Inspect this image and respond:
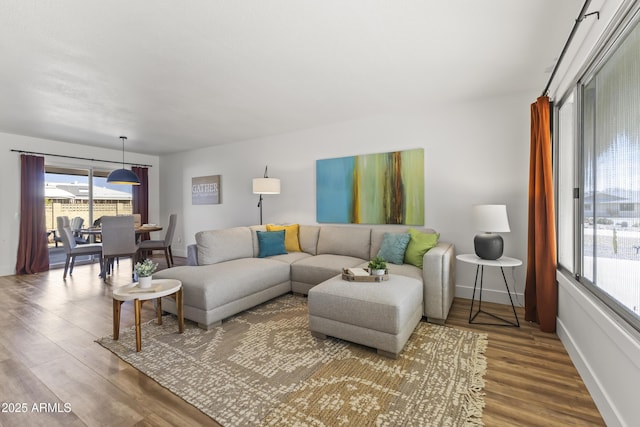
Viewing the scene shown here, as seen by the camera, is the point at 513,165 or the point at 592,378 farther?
the point at 513,165

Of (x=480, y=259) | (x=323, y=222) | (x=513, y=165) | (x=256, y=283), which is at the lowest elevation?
(x=256, y=283)

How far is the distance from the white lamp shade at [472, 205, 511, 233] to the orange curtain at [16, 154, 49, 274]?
694 centimetres

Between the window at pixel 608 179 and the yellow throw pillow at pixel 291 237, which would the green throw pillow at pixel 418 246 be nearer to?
the window at pixel 608 179

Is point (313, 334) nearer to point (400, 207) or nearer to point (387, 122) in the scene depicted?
point (400, 207)

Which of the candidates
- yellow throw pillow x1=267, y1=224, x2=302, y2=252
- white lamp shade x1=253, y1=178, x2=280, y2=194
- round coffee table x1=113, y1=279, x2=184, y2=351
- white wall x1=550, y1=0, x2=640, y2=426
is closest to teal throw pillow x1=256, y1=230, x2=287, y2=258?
yellow throw pillow x1=267, y1=224, x2=302, y2=252

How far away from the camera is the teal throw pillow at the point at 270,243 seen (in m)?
3.92

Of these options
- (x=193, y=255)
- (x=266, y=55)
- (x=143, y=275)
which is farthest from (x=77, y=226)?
(x=266, y=55)

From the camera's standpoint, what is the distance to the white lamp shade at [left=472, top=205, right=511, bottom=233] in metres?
2.64

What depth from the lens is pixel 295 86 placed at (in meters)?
3.04

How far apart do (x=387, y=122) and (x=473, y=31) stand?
6.15 ft

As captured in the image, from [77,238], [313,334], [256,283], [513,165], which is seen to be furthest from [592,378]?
[77,238]

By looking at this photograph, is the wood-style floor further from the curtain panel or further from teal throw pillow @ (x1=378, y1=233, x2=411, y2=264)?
the curtain panel

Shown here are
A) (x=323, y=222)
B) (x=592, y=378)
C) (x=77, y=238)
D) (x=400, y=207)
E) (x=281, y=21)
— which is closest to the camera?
(x=592, y=378)

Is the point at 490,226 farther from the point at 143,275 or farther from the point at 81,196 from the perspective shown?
the point at 81,196
